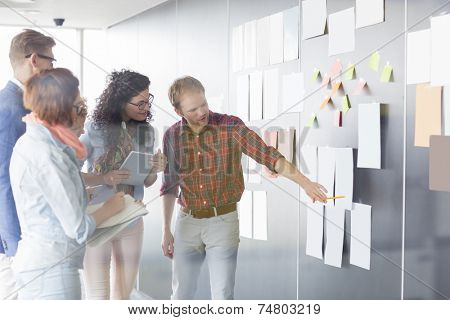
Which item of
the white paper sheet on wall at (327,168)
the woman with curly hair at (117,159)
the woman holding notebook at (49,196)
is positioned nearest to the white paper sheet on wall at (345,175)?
the white paper sheet on wall at (327,168)

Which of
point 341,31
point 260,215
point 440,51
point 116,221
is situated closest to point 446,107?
point 440,51

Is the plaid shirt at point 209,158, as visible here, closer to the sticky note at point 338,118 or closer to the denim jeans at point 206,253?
the denim jeans at point 206,253

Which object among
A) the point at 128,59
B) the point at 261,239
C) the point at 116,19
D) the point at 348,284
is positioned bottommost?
the point at 348,284

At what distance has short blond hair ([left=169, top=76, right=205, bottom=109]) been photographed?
1561 mm

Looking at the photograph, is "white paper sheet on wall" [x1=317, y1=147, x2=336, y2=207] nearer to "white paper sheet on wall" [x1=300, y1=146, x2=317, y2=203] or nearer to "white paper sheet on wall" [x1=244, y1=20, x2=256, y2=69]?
"white paper sheet on wall" [x1=300, y1=146, x2=317, y2=203]

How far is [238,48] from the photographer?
162 centimetres

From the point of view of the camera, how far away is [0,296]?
5.12 feet

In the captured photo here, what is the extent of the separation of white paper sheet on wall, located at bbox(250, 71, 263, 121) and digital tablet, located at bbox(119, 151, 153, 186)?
301 mm

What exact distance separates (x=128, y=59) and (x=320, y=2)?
0.53 m

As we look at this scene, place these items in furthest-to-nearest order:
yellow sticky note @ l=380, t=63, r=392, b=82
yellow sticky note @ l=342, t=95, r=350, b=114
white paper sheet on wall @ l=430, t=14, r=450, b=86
Answer: yellow sticky note @ l=342, t=95, r=350, b=114, yellow sticky note @ l=380, t=63, r=392, b=82, white paper sheet on wall @ l=430, t=14, r=450, b=86

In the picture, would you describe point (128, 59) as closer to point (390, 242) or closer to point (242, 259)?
point (242, 259)

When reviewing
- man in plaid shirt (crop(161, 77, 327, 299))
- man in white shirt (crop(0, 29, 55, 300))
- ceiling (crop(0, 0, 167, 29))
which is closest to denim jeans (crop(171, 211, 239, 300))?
man in plaid shirt (crop(161, 77, 327, 299))

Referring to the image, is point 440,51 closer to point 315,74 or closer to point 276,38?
point 315,74
